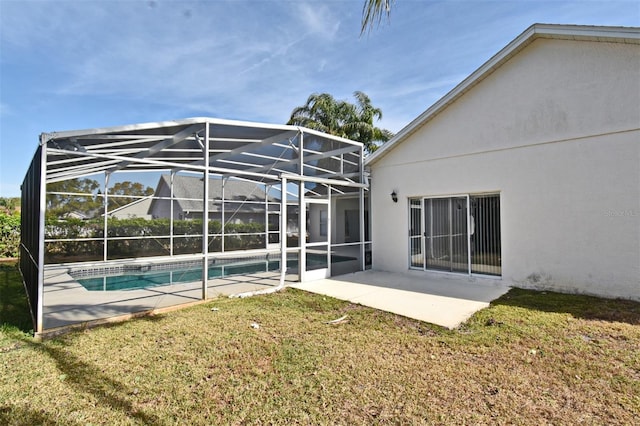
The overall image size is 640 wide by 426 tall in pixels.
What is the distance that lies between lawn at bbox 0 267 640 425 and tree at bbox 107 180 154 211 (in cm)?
832

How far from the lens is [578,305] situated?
666 cm

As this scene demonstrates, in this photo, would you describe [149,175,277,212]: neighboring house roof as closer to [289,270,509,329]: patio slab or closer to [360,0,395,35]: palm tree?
[289,270,509,329]: patio slab

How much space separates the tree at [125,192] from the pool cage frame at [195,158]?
0.34 meters

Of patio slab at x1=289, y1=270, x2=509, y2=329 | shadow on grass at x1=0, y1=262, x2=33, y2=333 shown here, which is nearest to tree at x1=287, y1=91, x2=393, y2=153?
patio slab at x1=289, y1=270, x2=509, y2=329

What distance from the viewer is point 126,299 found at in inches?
310

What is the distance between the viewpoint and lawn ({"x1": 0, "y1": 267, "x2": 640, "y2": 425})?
321 centimetres

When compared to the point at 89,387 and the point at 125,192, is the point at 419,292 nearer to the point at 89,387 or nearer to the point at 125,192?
the point at 89,387

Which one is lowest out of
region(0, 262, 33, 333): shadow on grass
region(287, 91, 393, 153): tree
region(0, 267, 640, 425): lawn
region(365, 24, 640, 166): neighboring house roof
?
region(0, 267, 640, 425): lawn

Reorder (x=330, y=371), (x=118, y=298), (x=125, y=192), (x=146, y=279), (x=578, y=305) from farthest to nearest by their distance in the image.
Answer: (x=125, y=192) → (x=146, y=279) → (x=118, y=298) → (x=578, y=305) → (x=330, y=371)

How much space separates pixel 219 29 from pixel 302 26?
2.81 metres

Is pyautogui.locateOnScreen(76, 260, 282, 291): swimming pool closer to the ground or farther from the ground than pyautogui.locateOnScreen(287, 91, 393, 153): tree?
closer to the ground

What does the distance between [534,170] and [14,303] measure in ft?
42.2

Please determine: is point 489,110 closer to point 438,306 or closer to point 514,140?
point 514,140

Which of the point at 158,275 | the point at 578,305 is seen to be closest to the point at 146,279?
the point at 158,275
